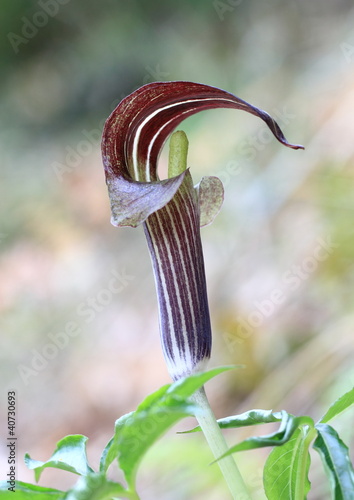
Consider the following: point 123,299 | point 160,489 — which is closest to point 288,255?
point 123,299

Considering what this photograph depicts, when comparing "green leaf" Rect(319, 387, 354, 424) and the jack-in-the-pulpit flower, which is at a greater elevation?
the jack-in-the-pulpit flower

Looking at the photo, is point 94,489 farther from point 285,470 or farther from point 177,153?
point 177,153

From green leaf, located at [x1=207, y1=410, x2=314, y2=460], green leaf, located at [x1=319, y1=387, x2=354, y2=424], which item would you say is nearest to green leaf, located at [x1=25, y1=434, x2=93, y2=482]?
green leaf, located at [x1=207, y1=410, x2=314, y2=460]

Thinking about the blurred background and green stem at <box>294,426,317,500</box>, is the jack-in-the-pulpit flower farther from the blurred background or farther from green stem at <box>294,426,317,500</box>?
the blurred background

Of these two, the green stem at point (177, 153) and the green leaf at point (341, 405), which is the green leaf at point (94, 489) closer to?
the green leaf at point (341, 405)

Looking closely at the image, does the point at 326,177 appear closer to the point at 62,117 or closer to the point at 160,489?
the point at 160,489

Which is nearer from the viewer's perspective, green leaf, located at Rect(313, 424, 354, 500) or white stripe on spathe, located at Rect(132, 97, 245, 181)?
green leaf, located at Rect(313, 424, 354, 500)
